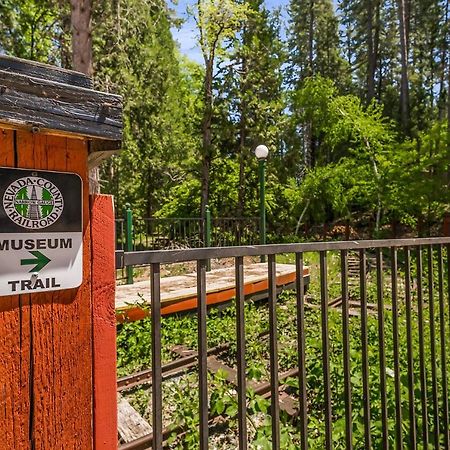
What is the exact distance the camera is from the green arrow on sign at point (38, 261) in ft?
2.96

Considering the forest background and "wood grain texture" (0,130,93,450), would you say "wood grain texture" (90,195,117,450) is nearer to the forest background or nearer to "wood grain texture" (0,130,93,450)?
"wood grain texture" (0,130,93,450)

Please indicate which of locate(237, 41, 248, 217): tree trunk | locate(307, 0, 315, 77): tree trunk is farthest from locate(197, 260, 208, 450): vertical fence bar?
locate(307, 0, 315, 77): tree trunk

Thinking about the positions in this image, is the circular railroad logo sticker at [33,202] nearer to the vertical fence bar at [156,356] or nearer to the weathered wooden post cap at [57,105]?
the weathered wooden post cap at [57,105]

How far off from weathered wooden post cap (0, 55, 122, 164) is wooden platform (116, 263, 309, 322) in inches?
163

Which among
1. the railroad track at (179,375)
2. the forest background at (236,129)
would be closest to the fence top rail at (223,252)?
the railroad track at (179,375)

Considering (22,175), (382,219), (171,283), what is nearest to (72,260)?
(22,175)

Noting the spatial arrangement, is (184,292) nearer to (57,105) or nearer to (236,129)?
(57,105)

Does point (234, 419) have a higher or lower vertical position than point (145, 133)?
lower

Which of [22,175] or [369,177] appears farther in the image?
[369,177]

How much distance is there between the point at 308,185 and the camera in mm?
17359

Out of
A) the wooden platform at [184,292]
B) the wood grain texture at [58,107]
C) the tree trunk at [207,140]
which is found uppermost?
the tree trunk at [207,140]

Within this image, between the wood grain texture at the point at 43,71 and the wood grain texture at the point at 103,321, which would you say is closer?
the wood grain texture at the point at 43,71

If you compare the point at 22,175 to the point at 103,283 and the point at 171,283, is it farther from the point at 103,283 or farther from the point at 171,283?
the point at 171,283

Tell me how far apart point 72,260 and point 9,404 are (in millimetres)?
344
